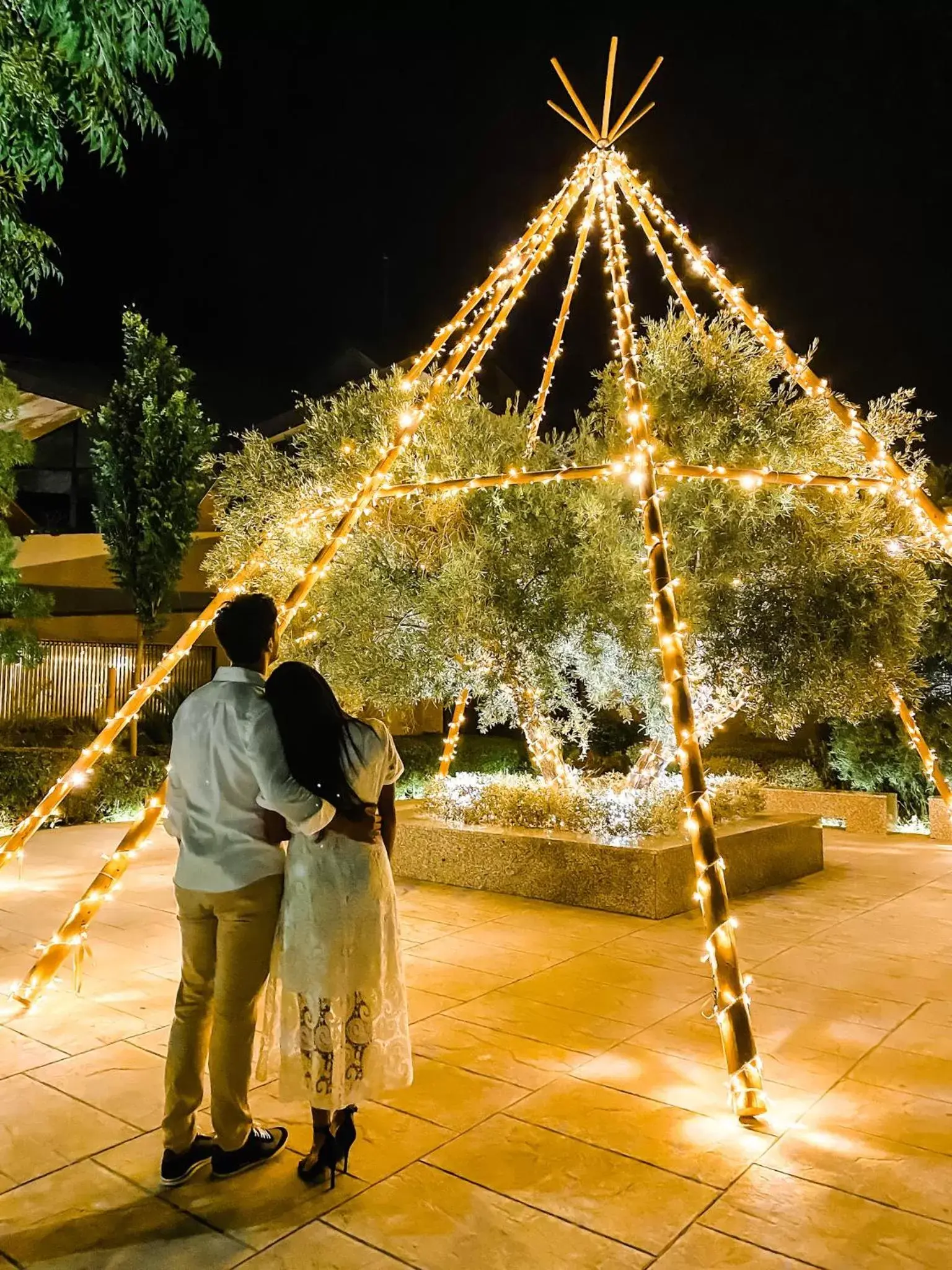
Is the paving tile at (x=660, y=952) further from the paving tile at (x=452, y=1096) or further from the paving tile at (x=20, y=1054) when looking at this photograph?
the paving tile at (x=20, y=1054)

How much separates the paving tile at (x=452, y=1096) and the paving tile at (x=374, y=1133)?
0.22 feet

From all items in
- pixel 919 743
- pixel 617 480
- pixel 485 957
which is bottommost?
pixel 485 957

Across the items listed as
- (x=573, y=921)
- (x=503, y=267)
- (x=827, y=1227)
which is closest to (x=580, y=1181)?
(x=827, y=1227)

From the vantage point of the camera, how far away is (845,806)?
12.5 metres

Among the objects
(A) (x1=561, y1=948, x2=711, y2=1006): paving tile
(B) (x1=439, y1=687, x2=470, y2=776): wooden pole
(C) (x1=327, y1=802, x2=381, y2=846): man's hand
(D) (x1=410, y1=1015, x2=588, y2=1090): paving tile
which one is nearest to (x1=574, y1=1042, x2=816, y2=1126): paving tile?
(D) (x1=410, y1=1015, x2=588, y2=1090): paving tile

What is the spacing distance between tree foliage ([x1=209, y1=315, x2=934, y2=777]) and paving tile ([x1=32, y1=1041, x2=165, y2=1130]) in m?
4.18

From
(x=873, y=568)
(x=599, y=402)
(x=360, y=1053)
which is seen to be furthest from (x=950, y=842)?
(x=360, y=1053)

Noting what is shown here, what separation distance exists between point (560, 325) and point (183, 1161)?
783cm

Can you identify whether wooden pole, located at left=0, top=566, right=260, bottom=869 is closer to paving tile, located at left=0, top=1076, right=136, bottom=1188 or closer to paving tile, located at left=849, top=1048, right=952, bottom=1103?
paving tile, located at left=0, top=1076, right=136, bottom=1188

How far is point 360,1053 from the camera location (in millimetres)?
3135

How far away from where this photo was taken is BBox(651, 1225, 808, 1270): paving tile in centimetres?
276

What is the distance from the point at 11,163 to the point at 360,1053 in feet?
16.5

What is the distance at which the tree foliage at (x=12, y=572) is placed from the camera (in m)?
11.7

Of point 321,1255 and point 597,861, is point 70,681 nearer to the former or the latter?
point 597,861
